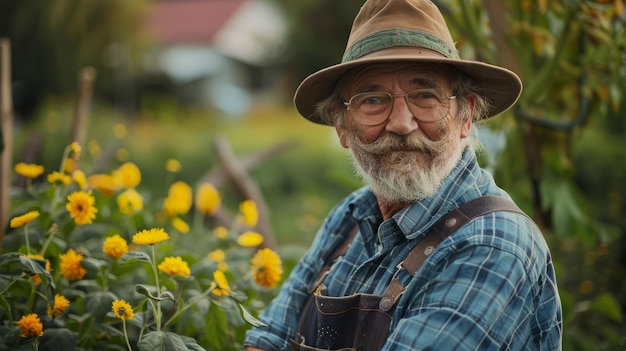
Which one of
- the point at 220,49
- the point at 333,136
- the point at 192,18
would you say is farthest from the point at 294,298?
the point at 192,18

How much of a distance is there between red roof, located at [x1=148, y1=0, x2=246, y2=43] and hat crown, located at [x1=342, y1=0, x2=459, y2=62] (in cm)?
2801

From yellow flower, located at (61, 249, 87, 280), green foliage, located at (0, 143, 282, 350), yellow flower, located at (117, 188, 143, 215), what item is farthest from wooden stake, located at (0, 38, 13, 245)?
yellow flower, located at (61, 249, 87, 280)

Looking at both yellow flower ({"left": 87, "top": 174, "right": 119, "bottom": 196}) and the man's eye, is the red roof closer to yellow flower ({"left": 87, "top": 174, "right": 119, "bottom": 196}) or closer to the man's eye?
yellow flower ({"left": 87, "top": 174, "right": 119, "bottom": 196})

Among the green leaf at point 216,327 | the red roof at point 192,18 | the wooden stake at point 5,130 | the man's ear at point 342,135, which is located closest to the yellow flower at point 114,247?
the green leaf at point 216,327

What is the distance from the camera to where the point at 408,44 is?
2068 mm

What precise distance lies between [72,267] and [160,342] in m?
0.54

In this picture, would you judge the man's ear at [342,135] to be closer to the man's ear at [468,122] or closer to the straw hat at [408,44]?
the straw hat at [408,44]

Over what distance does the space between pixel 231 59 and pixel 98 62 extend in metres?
17.5

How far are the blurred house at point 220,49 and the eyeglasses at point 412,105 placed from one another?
2711 centimetres

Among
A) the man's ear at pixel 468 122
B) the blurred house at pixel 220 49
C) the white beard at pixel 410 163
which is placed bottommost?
the blurred house at pixel 220 49

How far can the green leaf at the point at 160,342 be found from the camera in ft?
6.43

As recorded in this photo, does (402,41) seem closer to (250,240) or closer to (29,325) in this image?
(250,240)

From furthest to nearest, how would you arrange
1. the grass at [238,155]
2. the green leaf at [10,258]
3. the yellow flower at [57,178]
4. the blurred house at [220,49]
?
the blurred house at [220,49]
the grass at [238,155]
the yellow flower at [57,178]
the green leaf at [10,258]

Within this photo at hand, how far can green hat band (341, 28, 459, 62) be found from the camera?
2.07 meters
